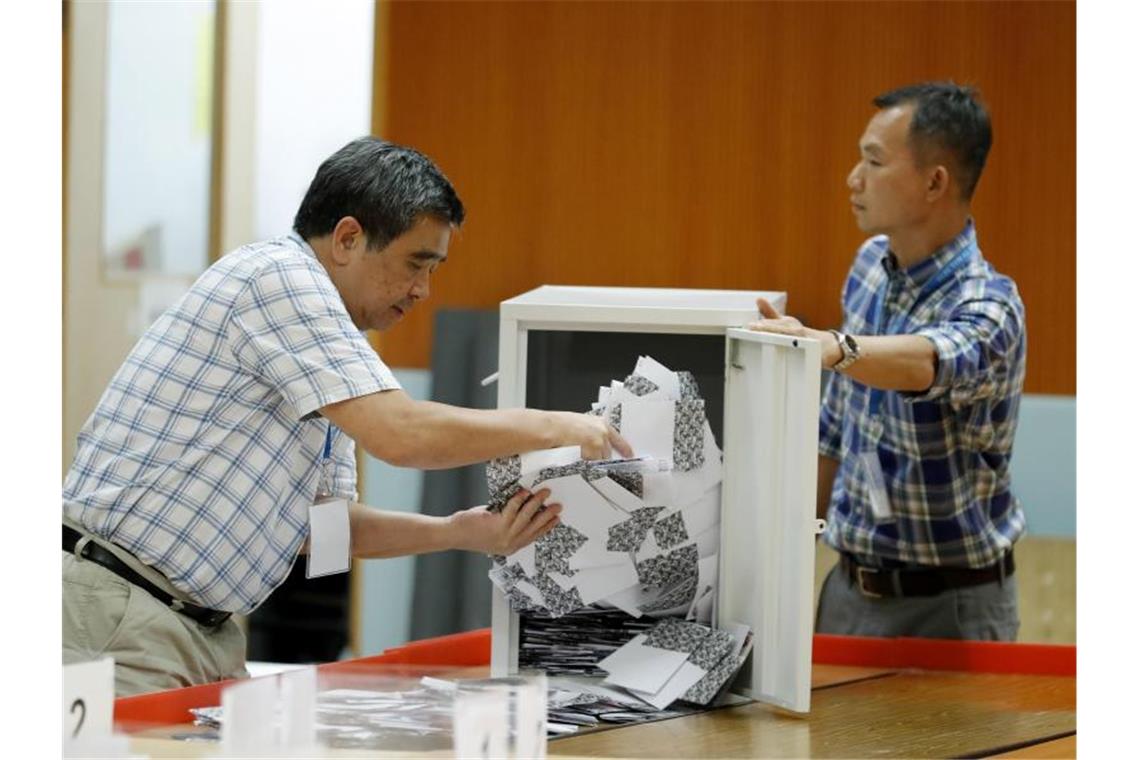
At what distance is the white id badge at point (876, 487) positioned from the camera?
2412mm

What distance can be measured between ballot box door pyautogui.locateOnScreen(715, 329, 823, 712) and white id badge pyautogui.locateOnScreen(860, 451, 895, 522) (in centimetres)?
46

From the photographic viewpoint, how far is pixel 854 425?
2.57 m

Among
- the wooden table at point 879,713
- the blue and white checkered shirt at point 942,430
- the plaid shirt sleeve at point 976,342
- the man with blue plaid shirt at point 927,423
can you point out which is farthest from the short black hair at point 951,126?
the wooden table at point 879,713

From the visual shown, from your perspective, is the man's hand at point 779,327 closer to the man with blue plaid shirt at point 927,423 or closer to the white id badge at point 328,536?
the man with blue plaid shirt at point 927,423

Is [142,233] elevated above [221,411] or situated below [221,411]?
above

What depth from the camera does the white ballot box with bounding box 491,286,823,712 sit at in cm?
188

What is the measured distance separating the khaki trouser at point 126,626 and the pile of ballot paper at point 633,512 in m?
0.45

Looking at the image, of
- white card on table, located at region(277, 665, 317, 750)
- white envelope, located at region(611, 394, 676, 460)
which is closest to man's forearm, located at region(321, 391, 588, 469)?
white envelope, located at region(611, 394, 676, 460)

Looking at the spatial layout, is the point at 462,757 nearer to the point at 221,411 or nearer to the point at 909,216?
the point at 221,411

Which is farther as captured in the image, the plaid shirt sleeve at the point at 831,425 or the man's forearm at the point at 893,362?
the plaid shirt sleeve at the point at 831,425
